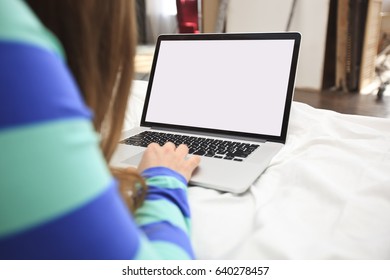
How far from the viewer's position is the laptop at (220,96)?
28.4 inches

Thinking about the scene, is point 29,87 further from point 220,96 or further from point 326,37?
point 326,37

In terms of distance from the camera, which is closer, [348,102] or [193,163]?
[193,163]

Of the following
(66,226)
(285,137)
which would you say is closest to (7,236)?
(66,226)

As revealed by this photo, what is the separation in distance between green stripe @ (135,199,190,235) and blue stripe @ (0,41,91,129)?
19cm

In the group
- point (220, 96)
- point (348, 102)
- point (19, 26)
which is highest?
point (19, 26)

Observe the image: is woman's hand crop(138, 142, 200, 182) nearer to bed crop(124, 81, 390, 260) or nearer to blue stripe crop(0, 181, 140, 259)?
bed crop(124, 81, 390, 260)

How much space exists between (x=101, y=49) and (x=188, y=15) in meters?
3.00

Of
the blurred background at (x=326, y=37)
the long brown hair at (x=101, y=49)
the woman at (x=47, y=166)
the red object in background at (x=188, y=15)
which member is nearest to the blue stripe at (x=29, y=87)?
the woman at (x=47, y=166)

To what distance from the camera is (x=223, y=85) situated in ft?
2.65

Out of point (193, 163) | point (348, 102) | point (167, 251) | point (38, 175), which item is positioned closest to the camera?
point (38, 175)

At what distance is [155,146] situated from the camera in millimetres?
562

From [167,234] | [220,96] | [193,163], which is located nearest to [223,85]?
[220,96]

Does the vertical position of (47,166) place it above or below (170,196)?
above

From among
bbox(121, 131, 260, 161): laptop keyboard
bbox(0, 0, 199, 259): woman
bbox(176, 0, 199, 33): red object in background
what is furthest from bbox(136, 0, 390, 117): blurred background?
bbox(0, 0, 199, 259): woman
